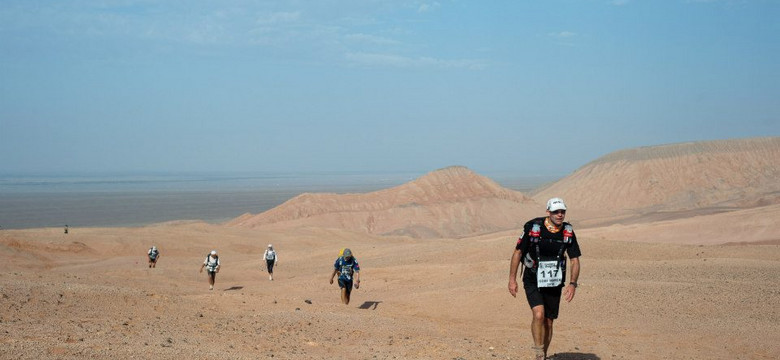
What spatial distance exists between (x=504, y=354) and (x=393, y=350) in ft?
5.00

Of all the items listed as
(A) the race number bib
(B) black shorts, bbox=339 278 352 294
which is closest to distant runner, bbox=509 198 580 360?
(A) the race number bib

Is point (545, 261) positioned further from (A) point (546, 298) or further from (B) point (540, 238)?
(A) point (546, 298)

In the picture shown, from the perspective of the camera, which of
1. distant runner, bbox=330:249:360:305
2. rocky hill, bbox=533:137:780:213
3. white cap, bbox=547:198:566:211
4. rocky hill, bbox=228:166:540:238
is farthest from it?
rocky hill, bbox=533:137:780:213

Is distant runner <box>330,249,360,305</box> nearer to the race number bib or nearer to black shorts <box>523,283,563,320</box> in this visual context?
black shorts <box>523,283,563,320</box>

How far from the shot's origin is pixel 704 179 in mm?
87500

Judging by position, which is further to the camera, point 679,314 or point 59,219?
point 59,219

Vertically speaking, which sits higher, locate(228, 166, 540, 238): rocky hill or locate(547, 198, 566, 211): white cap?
locate(547, 198, 566, 211): white cap

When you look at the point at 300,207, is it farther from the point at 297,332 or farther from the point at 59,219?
the point at 297,332

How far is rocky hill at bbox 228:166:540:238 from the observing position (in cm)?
6794

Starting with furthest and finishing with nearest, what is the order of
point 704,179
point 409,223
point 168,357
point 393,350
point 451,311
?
point 704,179
point 409,223
point 451,311
point 393,350
point 168,357

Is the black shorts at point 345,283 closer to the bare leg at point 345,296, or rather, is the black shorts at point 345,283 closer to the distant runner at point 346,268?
the distant runner at point 346,268

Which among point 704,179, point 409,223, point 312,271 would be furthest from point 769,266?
point 704,179

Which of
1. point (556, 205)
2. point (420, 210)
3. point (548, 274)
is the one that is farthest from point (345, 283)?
point (420, 210)

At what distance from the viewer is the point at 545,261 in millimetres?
8219
